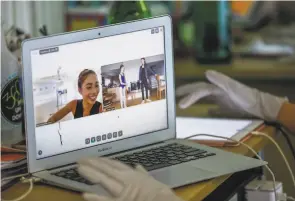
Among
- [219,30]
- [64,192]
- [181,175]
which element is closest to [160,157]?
[181,175]

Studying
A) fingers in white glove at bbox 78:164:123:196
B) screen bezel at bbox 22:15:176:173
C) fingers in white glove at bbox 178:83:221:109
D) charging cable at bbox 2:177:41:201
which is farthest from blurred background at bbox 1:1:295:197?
fingers in white glove at bbox 78:164:123:196

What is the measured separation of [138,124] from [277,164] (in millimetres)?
536

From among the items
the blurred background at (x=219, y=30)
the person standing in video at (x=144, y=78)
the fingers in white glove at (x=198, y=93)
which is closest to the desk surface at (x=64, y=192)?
the person standing in video at (x=144, y=78)

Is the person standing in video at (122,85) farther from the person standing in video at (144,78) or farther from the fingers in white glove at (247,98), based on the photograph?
the fingers in white glove at (247,98)

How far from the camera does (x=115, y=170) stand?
1096 millimetres

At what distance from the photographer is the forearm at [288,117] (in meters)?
1.59

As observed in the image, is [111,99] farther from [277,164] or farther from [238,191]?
[277,164]

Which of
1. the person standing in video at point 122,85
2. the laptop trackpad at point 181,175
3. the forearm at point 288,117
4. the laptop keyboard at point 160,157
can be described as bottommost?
the laptop trackpad at point 181,175

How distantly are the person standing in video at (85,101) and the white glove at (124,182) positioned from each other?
0.49ft

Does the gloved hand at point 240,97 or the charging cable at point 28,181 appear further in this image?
the gloved hand at point 240,97

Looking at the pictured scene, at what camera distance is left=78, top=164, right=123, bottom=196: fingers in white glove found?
107 centimetres

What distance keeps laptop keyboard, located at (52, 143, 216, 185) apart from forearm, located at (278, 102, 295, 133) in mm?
333

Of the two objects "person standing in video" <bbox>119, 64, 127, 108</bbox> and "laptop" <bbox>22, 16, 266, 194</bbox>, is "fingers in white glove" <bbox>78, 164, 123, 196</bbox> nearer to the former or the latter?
"laptop" <bbox>22, 16, 266, 194</bbox>

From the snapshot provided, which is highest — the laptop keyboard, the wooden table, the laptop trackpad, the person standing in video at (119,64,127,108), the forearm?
the person standing in video at (119,64,127,108)
